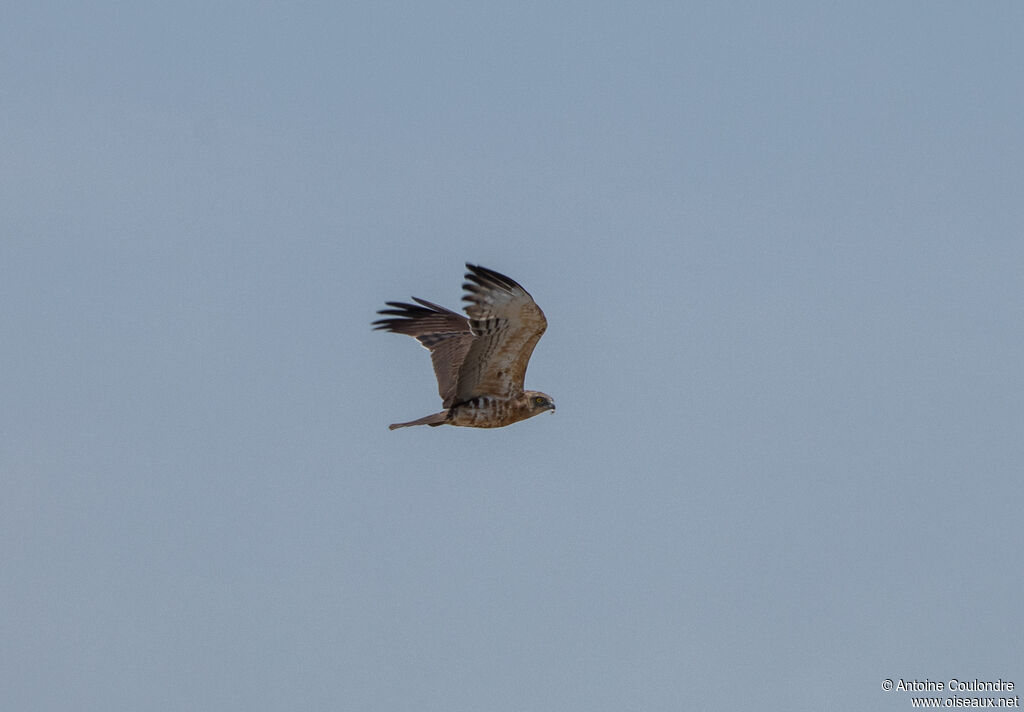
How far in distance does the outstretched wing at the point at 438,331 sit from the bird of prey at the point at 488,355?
0.05 ft

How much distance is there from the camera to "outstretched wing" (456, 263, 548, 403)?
19.6 meters

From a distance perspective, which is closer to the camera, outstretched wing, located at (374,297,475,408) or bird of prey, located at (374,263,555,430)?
bird of prey, located at (374,263,555,430)

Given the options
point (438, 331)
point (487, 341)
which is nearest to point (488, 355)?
point (487, 341)

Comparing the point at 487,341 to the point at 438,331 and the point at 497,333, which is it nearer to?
the point at 497,333

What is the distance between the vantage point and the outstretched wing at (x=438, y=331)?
22.9m

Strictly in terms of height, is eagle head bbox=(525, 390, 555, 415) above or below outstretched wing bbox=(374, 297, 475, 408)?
below

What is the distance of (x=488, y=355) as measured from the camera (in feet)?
67.7

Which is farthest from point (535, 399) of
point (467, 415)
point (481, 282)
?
point (481, 282)

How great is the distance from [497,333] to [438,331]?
3912 millimetres

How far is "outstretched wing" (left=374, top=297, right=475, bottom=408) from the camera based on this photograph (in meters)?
22.9

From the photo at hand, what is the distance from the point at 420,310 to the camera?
2445 cm

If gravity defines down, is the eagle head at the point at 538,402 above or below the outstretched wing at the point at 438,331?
below

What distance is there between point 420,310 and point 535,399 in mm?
3903

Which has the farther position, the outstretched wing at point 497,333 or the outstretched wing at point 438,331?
the outstretched wing at point 438,331
